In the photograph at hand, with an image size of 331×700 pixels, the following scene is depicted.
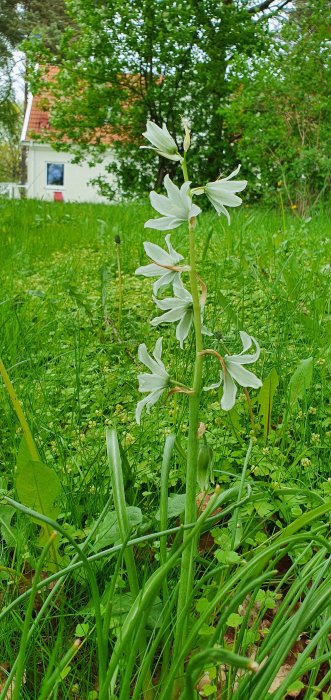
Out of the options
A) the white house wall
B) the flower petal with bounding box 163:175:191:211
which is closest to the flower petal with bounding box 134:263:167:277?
the flower petal with bounding box 163:175:191:211

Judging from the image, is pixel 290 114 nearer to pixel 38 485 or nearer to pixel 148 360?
pixel 38 485

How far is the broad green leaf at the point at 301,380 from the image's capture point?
1.97 m

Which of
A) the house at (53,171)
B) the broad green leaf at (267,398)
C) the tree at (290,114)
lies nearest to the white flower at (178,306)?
the broad green leaf at (267,398)

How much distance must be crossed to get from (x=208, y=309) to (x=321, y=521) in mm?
1711

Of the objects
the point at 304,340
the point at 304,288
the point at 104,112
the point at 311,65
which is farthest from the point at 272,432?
the point at 104,112

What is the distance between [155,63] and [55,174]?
1943cm

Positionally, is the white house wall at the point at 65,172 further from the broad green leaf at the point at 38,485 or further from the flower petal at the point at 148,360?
the flower petal at the point at 148,360

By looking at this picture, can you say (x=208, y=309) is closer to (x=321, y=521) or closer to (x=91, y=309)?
(x=91, y=309)

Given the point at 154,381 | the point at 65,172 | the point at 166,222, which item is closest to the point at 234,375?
the point at 154,381

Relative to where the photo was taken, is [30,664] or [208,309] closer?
[30,664]

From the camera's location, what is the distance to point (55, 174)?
34.3 m

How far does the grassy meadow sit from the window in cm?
3147

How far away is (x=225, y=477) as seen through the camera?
1.75 m

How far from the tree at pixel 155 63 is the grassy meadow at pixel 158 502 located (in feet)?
42.1
